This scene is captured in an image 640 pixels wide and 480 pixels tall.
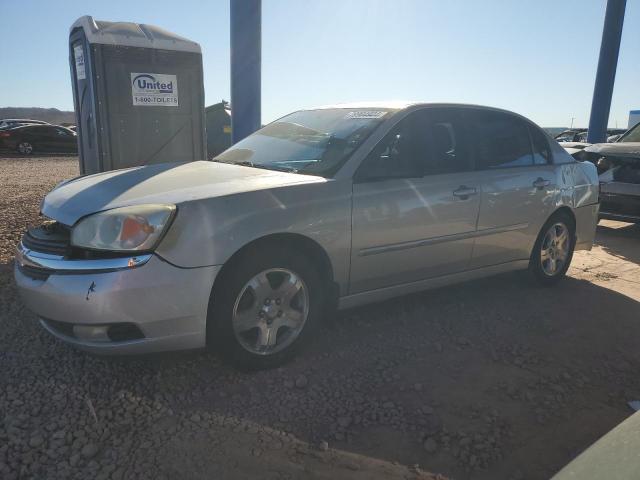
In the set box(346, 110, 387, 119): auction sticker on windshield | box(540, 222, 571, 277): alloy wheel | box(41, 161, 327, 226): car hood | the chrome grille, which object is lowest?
box(540, 222, 571, 277): alloy wheel

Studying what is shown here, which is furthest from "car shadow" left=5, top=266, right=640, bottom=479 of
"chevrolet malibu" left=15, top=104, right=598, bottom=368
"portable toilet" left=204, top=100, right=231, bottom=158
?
"portable toilet" left=204, top=100, right=231, bottom=158

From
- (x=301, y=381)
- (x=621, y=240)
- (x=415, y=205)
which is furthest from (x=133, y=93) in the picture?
(x=621, y=240)

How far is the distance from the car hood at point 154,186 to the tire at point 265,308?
429 millimetres

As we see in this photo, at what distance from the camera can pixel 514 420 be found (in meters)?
2.64

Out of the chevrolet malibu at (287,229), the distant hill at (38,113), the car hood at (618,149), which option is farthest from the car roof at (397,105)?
the distant hill at (38,113)

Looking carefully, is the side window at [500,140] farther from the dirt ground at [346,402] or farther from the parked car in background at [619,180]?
the parked car in background at [619,180]

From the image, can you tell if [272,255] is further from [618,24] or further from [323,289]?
[618,24]

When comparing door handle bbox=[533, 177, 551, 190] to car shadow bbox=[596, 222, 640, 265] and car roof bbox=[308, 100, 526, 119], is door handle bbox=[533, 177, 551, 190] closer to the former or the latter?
car roof bbox=[308, 100, 526, 119]

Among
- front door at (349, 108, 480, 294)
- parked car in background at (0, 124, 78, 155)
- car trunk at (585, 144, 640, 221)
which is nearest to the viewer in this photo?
front door at (349, 108, 480, 294)

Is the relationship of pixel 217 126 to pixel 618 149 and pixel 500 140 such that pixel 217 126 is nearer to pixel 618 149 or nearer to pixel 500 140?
pixel 618 149

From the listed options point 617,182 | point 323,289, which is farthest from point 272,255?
point 617,182

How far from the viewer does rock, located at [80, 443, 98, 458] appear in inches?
88.4

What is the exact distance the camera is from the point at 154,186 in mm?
3039

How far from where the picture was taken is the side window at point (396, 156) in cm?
337
